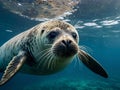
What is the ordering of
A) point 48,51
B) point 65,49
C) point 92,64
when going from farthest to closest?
1. point 92,64
2. point 48,51
3. point 65,49

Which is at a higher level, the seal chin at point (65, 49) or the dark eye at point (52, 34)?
the dark eye at point (52, 34)

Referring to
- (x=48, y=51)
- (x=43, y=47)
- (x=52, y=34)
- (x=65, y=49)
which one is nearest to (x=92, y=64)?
(x=43, y=47)

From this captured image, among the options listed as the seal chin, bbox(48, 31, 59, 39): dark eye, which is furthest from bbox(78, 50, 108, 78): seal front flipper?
the seal chin

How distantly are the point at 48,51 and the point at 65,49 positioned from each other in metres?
0.68

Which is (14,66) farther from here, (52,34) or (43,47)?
(52,34)

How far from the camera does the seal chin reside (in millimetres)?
4215

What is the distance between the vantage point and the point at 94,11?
21.9m

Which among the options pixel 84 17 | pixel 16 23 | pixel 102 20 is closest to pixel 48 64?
pixel 84 17

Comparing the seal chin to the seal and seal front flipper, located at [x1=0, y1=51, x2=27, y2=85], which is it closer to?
the seal

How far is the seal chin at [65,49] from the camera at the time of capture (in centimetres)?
421

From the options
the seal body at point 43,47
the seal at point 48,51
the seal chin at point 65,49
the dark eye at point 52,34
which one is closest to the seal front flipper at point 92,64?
the seal at point 48,51

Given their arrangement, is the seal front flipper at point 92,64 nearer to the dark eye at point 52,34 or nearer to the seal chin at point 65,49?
the dark eye at point 52,34

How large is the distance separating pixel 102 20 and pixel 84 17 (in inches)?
121

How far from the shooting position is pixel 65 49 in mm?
4203
